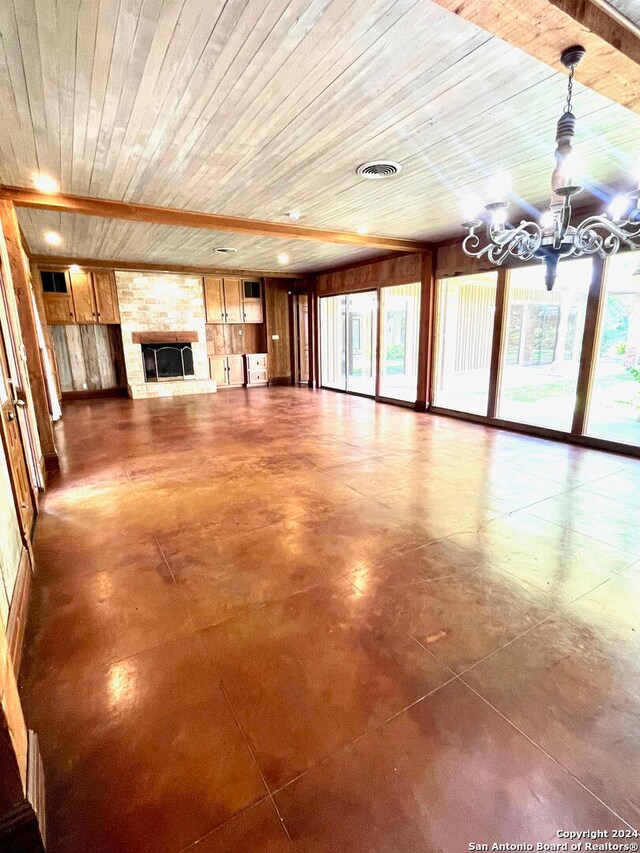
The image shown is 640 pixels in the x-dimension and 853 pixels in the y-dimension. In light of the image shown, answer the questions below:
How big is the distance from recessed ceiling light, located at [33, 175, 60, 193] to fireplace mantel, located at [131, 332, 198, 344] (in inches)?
204

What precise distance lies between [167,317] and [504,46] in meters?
8.59

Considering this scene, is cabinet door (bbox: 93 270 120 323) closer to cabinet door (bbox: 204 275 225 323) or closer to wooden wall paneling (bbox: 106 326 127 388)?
wooden wall paneling (bbox: 106 326 127 388)

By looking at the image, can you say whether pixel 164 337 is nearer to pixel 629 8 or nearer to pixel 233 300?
pixel 233 300

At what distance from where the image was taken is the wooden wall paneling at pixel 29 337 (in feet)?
13.9

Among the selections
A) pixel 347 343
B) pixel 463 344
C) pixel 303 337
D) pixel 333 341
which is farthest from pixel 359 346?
pixel 463 344

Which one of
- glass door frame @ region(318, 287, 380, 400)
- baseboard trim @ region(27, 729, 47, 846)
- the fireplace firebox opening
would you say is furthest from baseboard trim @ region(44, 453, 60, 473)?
glass door frame @ region(318, 287, 380, 400)

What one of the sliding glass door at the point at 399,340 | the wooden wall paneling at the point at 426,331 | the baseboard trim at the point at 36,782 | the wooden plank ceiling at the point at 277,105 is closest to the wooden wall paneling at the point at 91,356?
the wooden plank ceiling at the point at 277,105

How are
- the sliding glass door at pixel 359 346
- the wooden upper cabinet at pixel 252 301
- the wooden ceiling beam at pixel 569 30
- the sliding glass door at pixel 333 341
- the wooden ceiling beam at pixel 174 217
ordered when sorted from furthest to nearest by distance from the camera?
the wooden upper cabinet at pixel 252 301, the sliding glass door at pixel 333 341, the sliding glass door at pixel 359 346, the wooden ceiling beam at pixel 174 217, the wooden ceiling beam at pixel 569 30

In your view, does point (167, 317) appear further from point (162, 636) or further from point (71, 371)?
point (162, 636)

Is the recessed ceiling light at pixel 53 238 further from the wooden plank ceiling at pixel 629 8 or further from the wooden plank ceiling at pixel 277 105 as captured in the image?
the wooden plank ceiling at pixel 629 8

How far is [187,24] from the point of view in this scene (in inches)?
76.0

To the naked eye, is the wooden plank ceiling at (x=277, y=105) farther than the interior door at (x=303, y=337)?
No

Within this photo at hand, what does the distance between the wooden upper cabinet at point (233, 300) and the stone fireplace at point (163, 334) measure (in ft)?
2.03

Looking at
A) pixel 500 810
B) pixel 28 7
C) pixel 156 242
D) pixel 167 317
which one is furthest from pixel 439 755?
pixel 167 317
